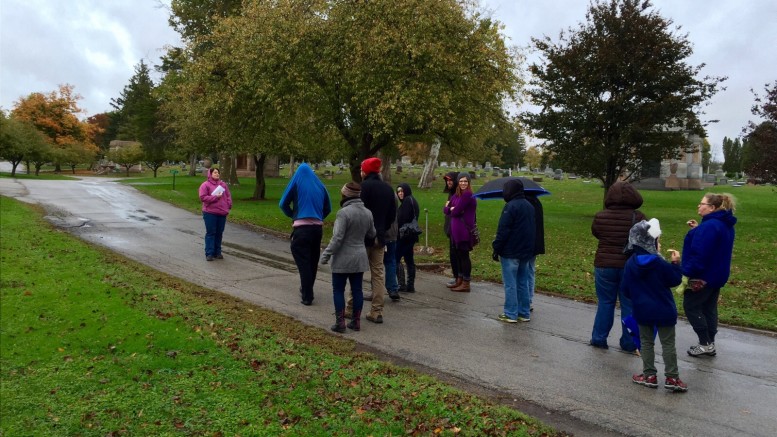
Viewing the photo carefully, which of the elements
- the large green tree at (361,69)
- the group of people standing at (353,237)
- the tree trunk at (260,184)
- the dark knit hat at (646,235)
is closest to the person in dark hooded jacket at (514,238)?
the group of people standing at (353,237)

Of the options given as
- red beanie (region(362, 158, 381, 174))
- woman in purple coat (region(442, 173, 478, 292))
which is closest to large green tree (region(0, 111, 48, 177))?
woman in purple coat (region(442, 173, 478, 292))

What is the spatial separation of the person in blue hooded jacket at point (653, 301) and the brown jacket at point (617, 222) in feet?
2.70

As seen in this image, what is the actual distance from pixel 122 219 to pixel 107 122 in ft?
297

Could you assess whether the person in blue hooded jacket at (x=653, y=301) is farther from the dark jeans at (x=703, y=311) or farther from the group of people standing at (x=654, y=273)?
the dark jeans at (x=703, y=311)

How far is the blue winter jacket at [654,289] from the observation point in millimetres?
5744

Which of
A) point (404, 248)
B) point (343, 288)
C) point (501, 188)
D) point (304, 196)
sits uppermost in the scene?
point (501, 188)

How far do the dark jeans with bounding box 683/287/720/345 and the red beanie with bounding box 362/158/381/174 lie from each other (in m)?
4.04

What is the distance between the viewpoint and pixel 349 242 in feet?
23.6

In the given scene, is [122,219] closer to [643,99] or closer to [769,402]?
[769,402]

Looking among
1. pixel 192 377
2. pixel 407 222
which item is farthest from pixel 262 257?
pixel 192 377

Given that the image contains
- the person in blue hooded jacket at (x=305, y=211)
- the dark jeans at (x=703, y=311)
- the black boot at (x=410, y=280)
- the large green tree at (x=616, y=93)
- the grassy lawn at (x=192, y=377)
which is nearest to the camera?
the grassy lawn at (x=192, y=377)

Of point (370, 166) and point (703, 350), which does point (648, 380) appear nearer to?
point (703, 350)

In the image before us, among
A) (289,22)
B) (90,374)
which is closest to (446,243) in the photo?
(289,22)

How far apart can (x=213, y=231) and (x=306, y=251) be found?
13.5ft
